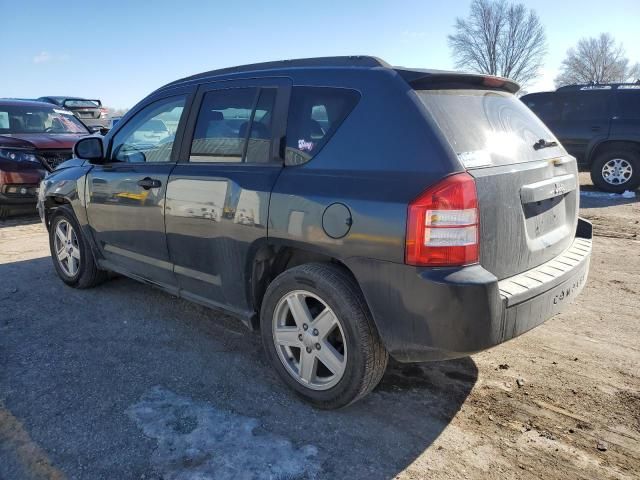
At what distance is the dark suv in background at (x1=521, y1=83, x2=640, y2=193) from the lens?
9672 millimetres

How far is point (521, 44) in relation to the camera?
5259cm

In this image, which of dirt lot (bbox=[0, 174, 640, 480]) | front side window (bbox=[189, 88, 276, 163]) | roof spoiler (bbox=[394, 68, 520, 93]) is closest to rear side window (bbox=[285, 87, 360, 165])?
front side window (bbox=[189, 88, 276, 163])

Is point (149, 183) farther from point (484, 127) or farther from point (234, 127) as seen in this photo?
point (484, 127)

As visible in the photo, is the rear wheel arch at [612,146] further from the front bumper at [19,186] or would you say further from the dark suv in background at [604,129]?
the front bumper at [19,186]

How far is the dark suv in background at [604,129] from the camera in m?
9.67

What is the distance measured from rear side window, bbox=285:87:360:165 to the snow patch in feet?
4.89

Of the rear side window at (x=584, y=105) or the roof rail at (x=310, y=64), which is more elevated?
the rear side window at (x=584, y=105)

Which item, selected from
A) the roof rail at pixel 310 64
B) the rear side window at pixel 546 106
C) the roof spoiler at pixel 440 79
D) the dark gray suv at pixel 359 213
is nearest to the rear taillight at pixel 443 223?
the dark gray suv at pixel 359 213

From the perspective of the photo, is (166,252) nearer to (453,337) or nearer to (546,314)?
(453,337)

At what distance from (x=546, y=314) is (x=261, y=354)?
1.89 m

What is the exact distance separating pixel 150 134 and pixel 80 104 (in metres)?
14.6

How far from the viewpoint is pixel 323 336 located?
9.08 feet

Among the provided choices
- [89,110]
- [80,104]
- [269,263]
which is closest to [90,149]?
[269,263]

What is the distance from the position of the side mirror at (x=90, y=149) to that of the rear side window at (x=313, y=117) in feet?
6.74
